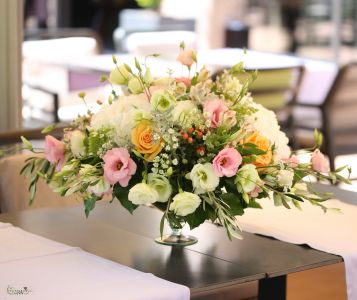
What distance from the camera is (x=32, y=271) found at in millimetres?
2490

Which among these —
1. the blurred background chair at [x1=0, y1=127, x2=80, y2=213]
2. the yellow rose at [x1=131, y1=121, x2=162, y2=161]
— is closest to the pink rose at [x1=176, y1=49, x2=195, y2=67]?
the yellow rose at [x1=131, y1=121, x2=162, y2=161]

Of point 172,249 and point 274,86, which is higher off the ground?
point 172,249

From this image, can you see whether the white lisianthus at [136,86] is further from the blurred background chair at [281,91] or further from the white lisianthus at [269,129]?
the blurred background chair at [281,91]

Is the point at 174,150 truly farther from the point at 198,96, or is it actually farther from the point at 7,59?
the point at 7,59

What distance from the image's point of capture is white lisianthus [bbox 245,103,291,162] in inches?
104

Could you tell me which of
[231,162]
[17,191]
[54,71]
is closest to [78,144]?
[231,162]

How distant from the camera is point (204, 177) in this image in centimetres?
252

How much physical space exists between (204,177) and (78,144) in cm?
36

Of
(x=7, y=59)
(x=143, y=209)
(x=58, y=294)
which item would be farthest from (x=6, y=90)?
(x=58, y=294)

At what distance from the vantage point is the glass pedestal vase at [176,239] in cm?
278

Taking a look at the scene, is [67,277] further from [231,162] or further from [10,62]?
[10,62]

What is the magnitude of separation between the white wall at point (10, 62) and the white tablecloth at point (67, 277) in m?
1.70

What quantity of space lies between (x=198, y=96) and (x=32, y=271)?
598 mm

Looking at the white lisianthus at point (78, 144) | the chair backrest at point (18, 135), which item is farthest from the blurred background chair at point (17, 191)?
the white lisianthus at point (78, 144)
